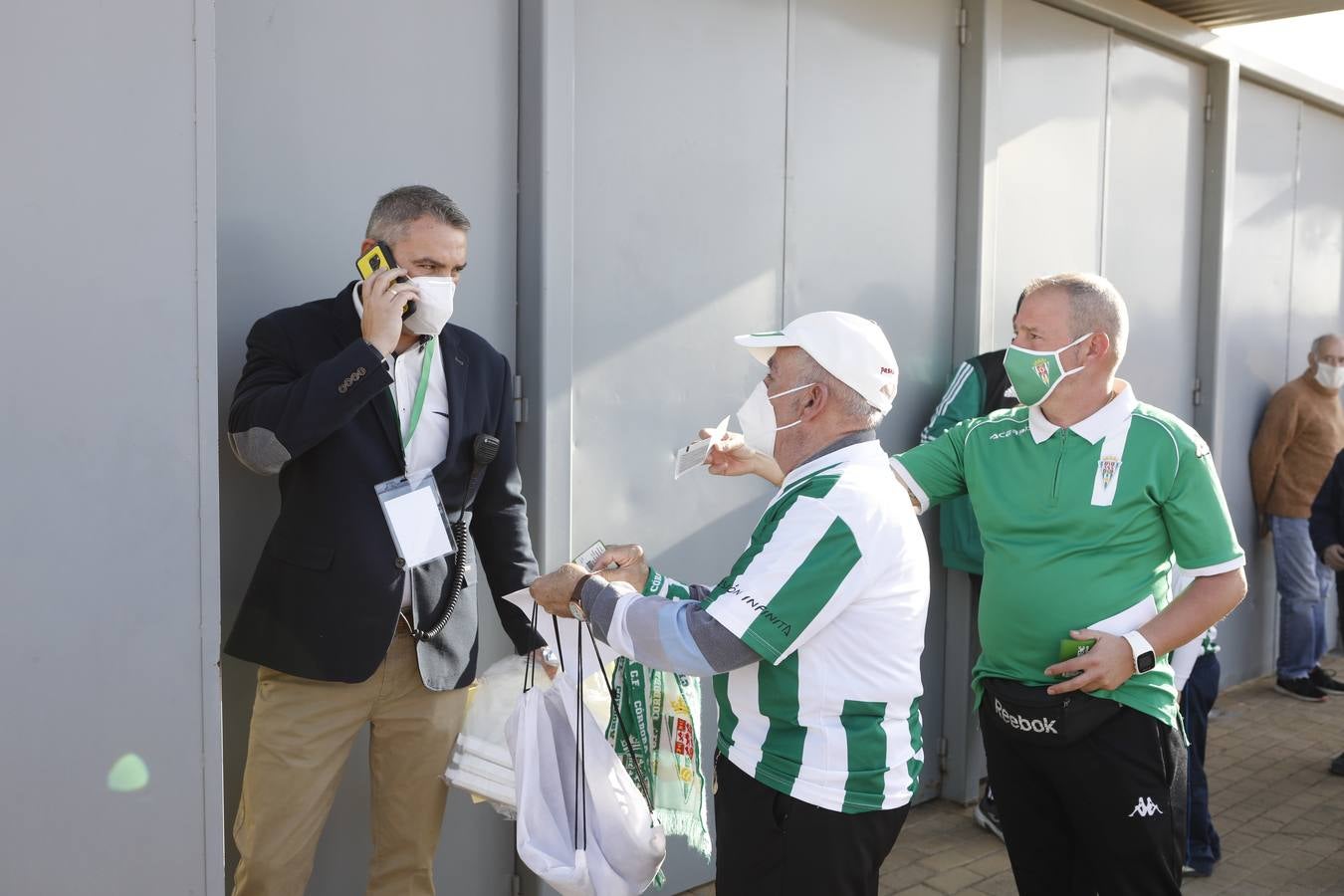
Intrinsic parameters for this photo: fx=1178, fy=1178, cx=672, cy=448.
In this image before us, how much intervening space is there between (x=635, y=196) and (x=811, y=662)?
2191 mm

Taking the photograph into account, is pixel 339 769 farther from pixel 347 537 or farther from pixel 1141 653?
pixel 1141 653

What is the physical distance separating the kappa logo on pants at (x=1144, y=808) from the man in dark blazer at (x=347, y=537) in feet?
4.95

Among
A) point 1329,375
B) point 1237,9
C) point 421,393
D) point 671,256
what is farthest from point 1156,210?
point 421,393

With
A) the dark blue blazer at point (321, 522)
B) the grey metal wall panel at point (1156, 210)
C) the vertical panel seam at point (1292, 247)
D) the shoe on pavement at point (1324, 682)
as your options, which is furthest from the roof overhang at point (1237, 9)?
the dark blue blazer at point (321, 522)

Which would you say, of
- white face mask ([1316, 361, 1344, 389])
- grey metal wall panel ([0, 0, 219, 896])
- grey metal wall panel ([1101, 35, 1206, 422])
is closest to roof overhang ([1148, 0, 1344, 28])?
grey metal wall panel ([1101, 35, 1206, 422])

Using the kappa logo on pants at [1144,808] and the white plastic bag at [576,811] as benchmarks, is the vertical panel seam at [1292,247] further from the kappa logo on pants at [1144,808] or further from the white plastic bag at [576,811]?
the white plastic bag at [576,811]

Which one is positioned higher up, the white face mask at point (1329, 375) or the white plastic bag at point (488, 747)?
the white face mask at point (1329, 375)

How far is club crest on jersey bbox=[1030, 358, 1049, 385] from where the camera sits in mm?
3043

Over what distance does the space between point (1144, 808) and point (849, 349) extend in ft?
4.68

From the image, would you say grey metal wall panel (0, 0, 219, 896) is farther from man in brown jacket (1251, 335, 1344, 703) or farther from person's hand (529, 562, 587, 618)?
man in brown jacket (1251, 335, 1344, 703)

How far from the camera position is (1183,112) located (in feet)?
22.0

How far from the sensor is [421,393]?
2.94 m

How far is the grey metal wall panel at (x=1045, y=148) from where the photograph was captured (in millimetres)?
5457

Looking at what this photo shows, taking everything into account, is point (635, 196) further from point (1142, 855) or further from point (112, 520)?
point (1142, 855)
